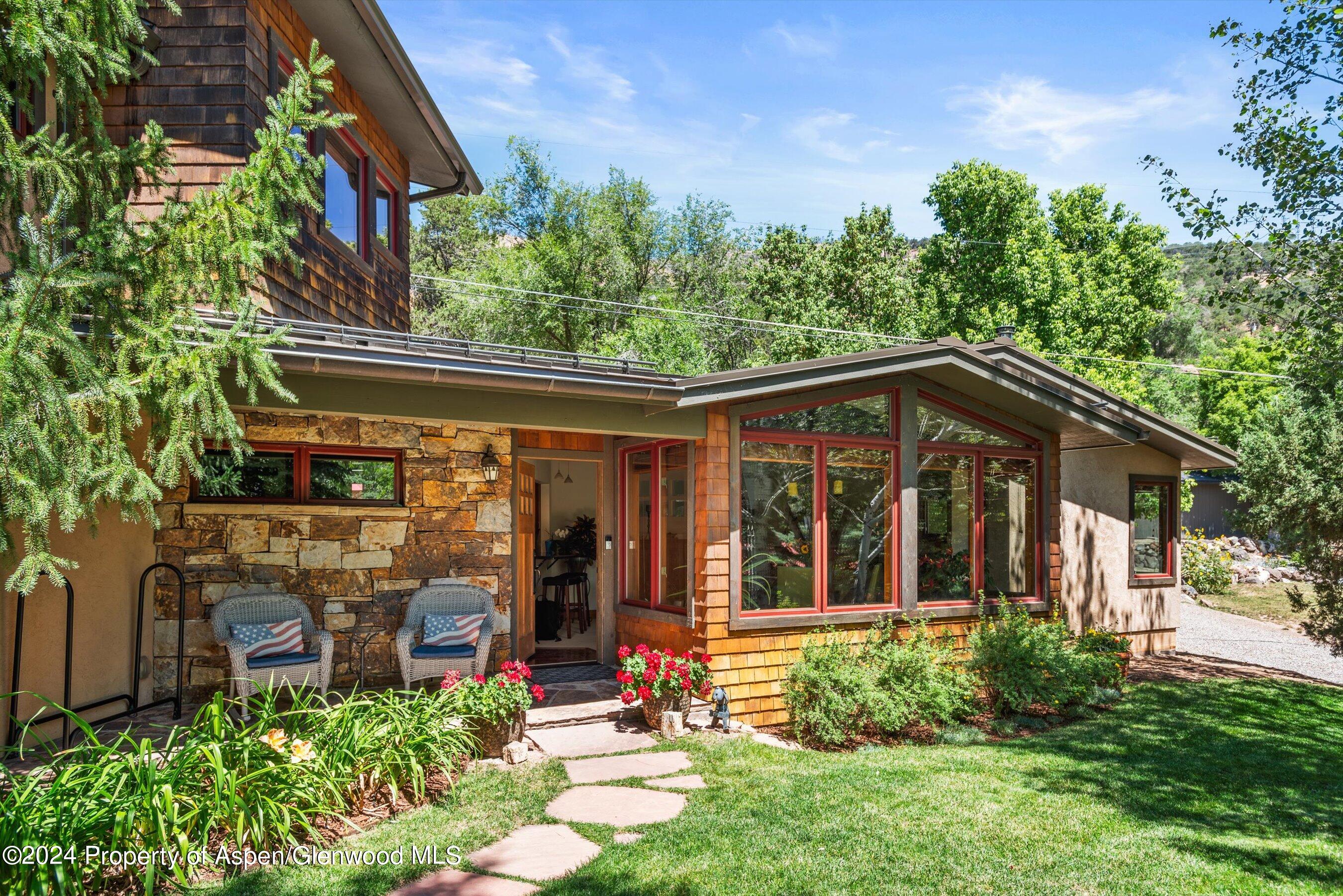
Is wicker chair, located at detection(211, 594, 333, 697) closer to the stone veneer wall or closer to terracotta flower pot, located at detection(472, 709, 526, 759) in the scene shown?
the stone veneer wall

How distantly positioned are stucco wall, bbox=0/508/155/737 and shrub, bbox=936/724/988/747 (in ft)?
19.5

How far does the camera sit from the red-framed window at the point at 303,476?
6.50 m

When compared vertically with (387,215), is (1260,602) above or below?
below

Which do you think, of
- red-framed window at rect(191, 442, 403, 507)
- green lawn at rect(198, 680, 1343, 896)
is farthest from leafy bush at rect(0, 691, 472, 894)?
red-framed window at rect(191, 442, 403, 507)

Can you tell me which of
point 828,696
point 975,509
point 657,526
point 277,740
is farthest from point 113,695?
point 975,509

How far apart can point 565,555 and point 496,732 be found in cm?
533

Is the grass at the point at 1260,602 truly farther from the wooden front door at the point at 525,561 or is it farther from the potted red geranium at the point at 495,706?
the potted red geranium at the point at 495,706

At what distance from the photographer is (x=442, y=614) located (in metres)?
6.81

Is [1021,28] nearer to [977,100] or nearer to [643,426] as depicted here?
[977,100]

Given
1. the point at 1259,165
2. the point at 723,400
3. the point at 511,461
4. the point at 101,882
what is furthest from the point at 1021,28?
the point at 101,882

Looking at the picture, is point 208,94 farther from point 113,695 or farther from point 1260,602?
point 1260,602

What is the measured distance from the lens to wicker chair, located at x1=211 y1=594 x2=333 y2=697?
5.75 meters

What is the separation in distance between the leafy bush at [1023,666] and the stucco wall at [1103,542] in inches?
96.3

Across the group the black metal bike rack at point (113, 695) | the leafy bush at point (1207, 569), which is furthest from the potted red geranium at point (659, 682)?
Result: the leafy bush at point (1207, 569)
